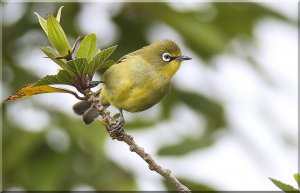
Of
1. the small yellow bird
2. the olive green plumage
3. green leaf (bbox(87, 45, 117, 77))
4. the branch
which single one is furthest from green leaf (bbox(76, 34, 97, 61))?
the olive green plumage

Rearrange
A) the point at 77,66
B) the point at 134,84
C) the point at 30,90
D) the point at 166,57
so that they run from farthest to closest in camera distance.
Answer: the point at 166,57
the point at 134,84
the point at 30,90
the point at 77,66

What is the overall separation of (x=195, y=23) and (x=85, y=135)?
118 centimetres

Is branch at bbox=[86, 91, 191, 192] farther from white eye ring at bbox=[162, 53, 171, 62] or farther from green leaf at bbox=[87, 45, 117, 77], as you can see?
white eye ring at bbox=[162, 53, 171, 62]

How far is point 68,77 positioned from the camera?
277 cm

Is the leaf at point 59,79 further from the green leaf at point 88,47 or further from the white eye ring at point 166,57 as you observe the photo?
the white eye ring at point 166,57

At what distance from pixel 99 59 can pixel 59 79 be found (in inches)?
7.2

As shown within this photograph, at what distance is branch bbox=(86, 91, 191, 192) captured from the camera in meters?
2.66

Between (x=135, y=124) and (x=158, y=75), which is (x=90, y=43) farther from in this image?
(x=135, y=124)

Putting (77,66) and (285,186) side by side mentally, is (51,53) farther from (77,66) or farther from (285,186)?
(285,186)

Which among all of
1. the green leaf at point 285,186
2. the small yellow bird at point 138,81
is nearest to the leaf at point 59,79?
the small yellow bird at point 138,81

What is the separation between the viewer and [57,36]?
277 cm

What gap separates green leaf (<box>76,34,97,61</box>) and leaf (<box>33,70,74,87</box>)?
10cm

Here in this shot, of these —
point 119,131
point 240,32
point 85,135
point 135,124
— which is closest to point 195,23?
point 240,32

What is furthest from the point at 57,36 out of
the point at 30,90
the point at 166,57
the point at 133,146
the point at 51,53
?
the point at 166,57
